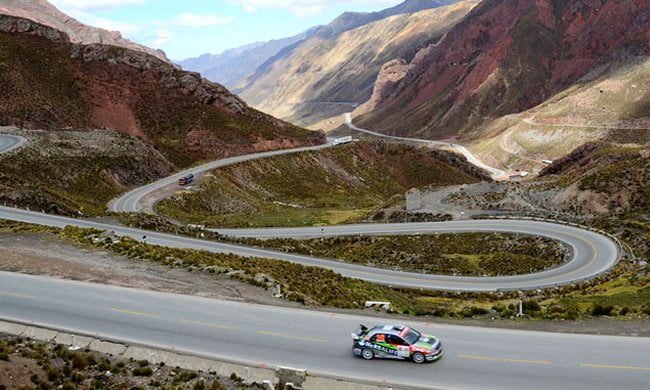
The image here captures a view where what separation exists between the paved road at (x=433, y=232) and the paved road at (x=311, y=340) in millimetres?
16352

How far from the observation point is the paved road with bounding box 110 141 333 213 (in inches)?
2581

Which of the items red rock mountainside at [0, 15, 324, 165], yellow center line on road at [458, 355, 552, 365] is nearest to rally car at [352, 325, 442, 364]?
yellow center line on road at [458, 355, 552, 365]

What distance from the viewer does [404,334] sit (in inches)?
846

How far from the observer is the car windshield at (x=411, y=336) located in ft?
69.9

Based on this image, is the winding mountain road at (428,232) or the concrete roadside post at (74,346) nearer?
the concrete roadside post at (74,346)

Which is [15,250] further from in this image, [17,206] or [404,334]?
[404,334]

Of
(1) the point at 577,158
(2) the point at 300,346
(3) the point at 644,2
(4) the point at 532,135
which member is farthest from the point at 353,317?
(3) the point at 644,2

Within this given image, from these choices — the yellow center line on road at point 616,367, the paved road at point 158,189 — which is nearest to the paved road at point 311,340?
the yellow center line on road at point 616,367

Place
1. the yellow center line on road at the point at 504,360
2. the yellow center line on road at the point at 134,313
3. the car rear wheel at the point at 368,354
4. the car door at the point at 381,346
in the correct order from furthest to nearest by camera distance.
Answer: the yellow center line on road at the point at 134,313 < the car rear wheel at the point at 368,354 < the car door at the point at 381,346 < the yellow center line on road at the point at 504,360

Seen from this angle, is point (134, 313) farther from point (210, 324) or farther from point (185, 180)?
point (185, 180)

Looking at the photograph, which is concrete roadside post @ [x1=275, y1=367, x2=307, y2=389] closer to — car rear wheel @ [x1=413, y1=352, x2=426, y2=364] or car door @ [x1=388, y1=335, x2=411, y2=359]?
car door @ [x1=388, y1=335, x2=411, y2=359]

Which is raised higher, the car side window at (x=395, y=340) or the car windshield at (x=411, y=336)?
the car windshield at (x=411, y=336)

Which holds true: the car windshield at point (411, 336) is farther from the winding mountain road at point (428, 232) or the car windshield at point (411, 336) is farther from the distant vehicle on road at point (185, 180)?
the distant vehicle on road at point (185, 180)

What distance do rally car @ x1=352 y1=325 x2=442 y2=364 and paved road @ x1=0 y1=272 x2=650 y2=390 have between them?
0.37 m
